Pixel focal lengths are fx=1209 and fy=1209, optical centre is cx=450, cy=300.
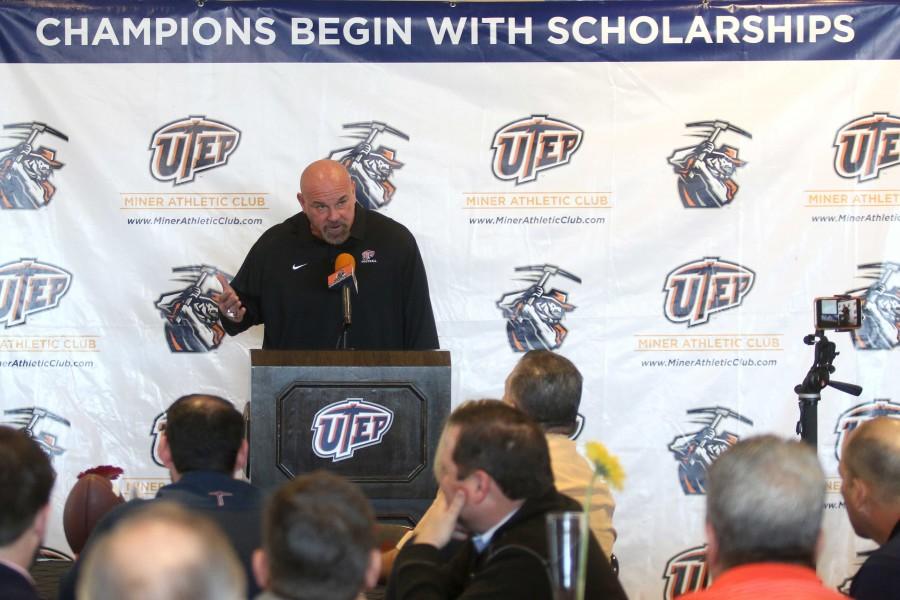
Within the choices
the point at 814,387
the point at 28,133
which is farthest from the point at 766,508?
the point at 28,133

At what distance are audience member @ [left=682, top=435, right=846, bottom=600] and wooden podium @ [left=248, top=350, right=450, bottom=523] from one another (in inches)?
61.1

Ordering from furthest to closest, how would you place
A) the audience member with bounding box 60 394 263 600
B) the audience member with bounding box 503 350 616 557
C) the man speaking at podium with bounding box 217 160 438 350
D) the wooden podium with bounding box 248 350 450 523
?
the man speaking at podium with bounding box 217 160 438 350 < the wooden podium with bounding box 248 350 450 523 < the audience member with bounding box 503 350 616 557 < the audience member with bounding box 60 394 263 600

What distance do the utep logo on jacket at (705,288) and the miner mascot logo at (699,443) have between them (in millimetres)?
367

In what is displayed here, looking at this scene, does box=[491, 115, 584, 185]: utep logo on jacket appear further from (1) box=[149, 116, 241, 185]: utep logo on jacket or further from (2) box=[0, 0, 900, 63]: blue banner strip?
(1) box=[149, 116, 241, 185]: utep logo on jacket

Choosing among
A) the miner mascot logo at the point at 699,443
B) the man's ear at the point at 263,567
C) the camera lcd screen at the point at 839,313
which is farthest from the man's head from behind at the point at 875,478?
the miner mascot logo at the point at 699,443

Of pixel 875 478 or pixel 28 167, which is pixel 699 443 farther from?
pixel 28 167

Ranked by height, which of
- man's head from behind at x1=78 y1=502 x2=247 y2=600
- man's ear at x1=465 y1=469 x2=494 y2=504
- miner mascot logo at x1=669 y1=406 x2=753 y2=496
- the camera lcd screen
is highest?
the camera lcd screen

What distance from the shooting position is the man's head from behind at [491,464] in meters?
2.14

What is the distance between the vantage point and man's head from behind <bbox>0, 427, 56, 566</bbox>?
→ 1.90 m

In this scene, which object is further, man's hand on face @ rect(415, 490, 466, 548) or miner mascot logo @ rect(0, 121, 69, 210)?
miner mascot logo @ rect(0, 121, 69, 210)

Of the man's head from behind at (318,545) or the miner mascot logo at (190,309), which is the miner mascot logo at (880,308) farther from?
the man's head from behind at (318,545)

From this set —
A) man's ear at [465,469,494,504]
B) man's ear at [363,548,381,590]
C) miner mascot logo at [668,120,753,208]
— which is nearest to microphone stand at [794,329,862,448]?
miner mascot logo at [668,120,753,208]

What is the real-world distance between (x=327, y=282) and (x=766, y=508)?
2.52 metres

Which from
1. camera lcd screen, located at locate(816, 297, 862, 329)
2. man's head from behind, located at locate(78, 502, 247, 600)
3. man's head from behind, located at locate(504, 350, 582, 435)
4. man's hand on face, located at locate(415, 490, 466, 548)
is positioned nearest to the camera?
man's head from behind, located at locate(78, 502, 247, 600)
